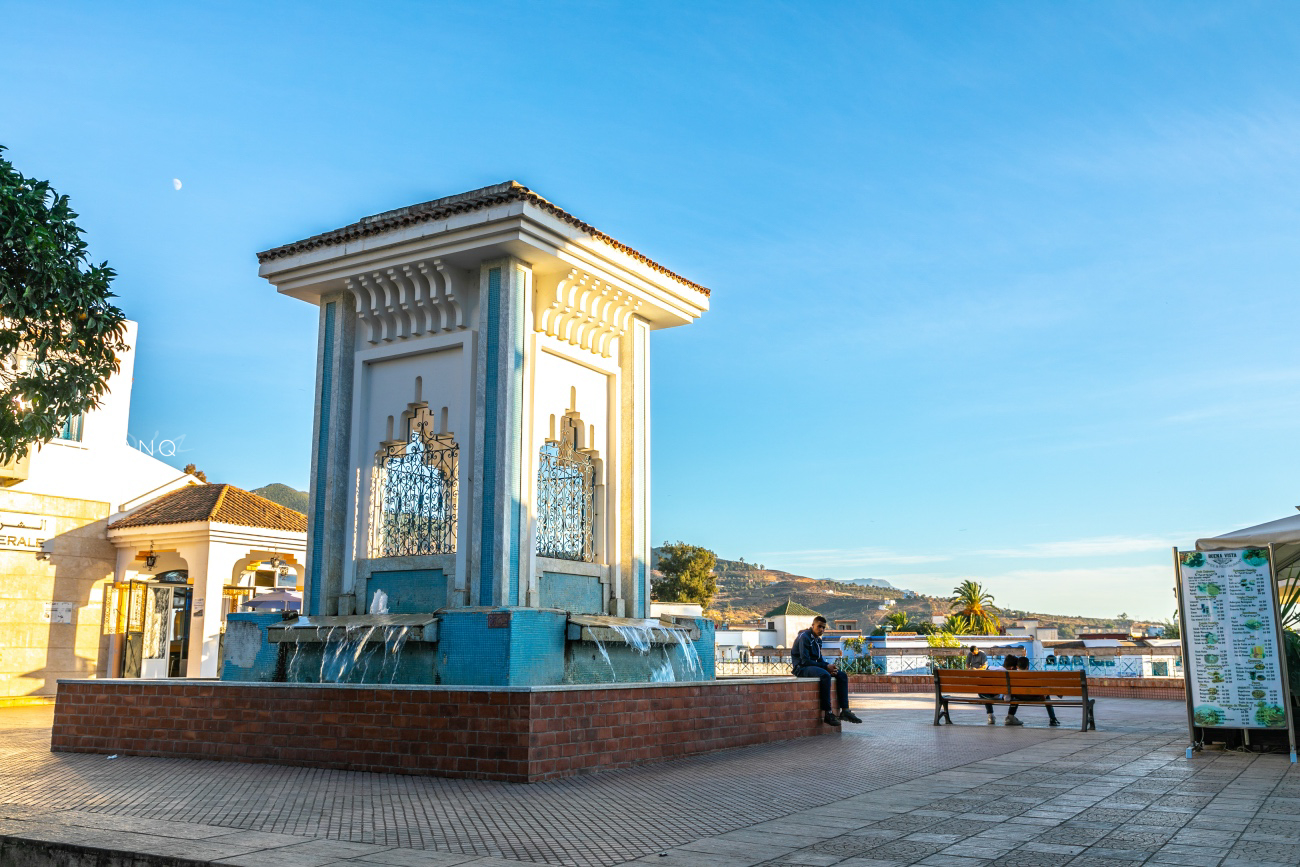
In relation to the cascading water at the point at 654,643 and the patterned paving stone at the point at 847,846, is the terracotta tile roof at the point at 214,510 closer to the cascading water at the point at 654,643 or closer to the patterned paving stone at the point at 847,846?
the cascading water at the point at 654,643

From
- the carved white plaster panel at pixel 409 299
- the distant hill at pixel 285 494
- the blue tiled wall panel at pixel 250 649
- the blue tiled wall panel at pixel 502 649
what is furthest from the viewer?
the distant hill at pixel 285 494

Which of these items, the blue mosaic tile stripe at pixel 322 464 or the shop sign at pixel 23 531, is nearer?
the blue mosaic tile stripe at pixel 322 464

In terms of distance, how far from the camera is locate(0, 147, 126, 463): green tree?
12031 mm

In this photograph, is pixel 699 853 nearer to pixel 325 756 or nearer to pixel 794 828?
pixel 794 828

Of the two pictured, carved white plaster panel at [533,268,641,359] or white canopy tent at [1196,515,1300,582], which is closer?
white canopy tent at [1196,515,1300,582]

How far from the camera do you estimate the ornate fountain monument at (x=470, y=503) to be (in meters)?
10.5

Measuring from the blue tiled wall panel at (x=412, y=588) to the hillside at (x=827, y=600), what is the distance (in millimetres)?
120988

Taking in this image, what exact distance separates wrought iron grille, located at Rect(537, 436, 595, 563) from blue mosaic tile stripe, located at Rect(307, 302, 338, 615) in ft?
10.00

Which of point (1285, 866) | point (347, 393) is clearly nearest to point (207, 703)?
point (347, 393)

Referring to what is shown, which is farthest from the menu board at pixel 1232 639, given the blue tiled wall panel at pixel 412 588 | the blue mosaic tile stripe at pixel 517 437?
the blue tiled wall panel at pixel 412 588

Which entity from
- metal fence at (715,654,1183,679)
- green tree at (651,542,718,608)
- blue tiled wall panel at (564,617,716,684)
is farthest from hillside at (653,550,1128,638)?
blue tiled wall panel at (564,617,716,684)

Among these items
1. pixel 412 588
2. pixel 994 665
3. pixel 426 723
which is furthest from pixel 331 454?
pixel 994 665

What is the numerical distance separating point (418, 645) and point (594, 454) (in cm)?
402

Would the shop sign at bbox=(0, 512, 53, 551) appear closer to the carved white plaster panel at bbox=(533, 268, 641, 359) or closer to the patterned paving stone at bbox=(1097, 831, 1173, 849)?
Result: the carved white plaster panel at bbox=(533, 268, 641, 359)
